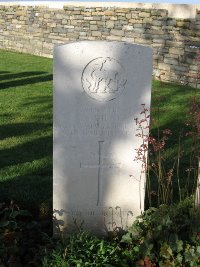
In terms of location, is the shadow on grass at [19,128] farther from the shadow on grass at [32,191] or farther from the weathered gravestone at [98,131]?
the weathered gravestone at [98,131]

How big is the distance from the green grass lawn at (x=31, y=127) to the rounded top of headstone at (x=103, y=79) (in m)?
0.29

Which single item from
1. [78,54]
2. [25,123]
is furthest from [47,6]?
[78,54]

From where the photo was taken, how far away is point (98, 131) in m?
3.04

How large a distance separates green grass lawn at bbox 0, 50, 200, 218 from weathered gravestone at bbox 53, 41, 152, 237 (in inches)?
11.0

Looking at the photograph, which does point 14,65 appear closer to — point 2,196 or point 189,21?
point 189,21

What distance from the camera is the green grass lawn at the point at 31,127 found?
3893 mm

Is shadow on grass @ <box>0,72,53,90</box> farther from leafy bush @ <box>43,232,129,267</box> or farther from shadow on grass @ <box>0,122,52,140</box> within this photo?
leafy bush @ <box>43,232,129,267</box>

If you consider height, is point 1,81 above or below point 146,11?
below

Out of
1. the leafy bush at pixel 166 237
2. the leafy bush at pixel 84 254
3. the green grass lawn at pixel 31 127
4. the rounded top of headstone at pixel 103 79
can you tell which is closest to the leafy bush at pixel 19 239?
the leafy bush at pixel 84 254

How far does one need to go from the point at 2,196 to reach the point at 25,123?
2439 mm

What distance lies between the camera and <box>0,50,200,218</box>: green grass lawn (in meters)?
3.89

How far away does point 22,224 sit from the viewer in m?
3.20

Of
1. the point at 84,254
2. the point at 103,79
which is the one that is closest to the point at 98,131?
the point at 103,79

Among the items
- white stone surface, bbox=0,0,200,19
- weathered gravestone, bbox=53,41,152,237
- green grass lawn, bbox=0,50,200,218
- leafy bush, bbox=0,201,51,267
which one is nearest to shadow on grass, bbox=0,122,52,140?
green grass lawn, bbox=0,50,200,218
